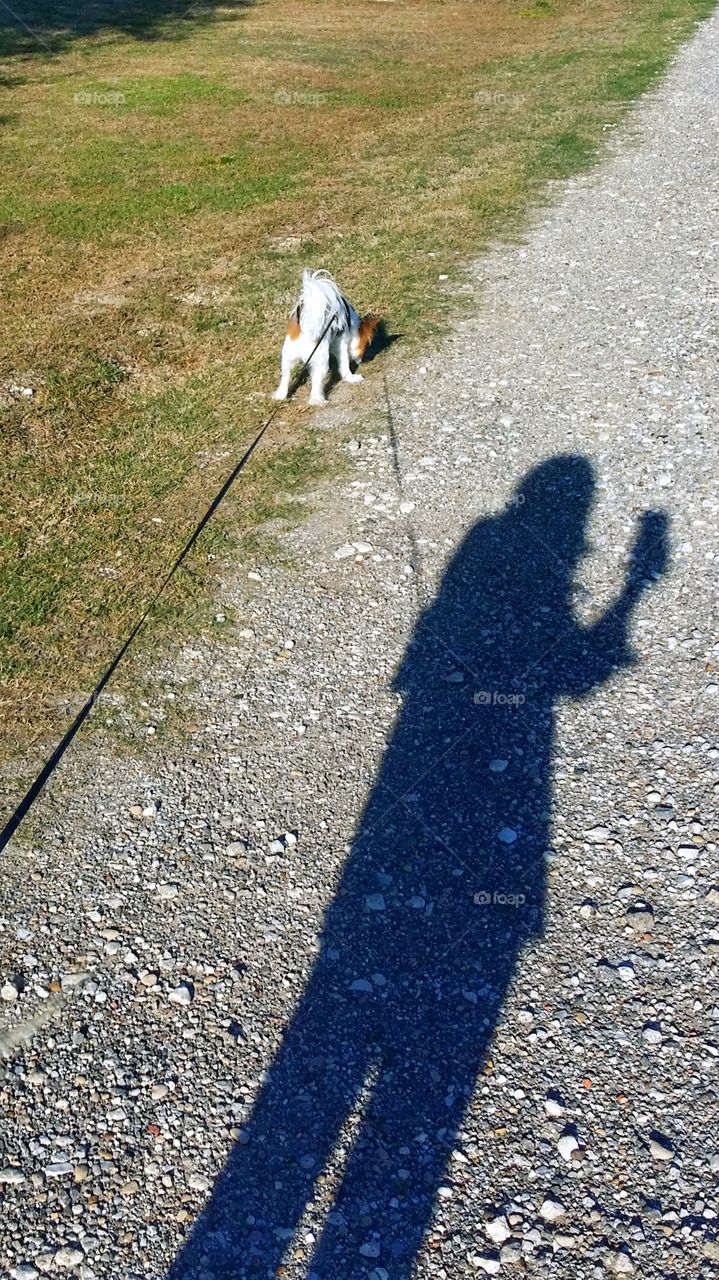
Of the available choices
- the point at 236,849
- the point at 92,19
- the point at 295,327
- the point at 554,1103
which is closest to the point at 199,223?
the point at 295,327

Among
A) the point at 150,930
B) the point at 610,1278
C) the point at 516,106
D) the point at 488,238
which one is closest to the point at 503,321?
the point at 488,238

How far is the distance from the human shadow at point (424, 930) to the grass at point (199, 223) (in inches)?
66.5

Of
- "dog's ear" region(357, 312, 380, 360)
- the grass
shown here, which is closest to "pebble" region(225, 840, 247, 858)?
the grass

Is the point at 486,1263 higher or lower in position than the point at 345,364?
lower

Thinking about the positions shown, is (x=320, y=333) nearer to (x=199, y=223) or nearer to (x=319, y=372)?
(x=319, y=372)

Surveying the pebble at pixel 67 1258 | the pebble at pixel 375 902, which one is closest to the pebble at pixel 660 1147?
the pebble at pixel 375 902

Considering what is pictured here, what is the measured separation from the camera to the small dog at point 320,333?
28.2 feet

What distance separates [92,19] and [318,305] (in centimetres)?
2430

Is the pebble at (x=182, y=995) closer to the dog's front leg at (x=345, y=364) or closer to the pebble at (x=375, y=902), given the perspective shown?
the pebble at (x=375, y=902)

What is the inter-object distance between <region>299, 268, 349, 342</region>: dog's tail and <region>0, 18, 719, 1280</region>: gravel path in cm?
151

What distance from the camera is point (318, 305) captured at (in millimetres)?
8594

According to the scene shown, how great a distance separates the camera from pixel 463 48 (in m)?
24.8

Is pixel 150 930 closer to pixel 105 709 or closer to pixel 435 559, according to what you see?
pixel 105 709
